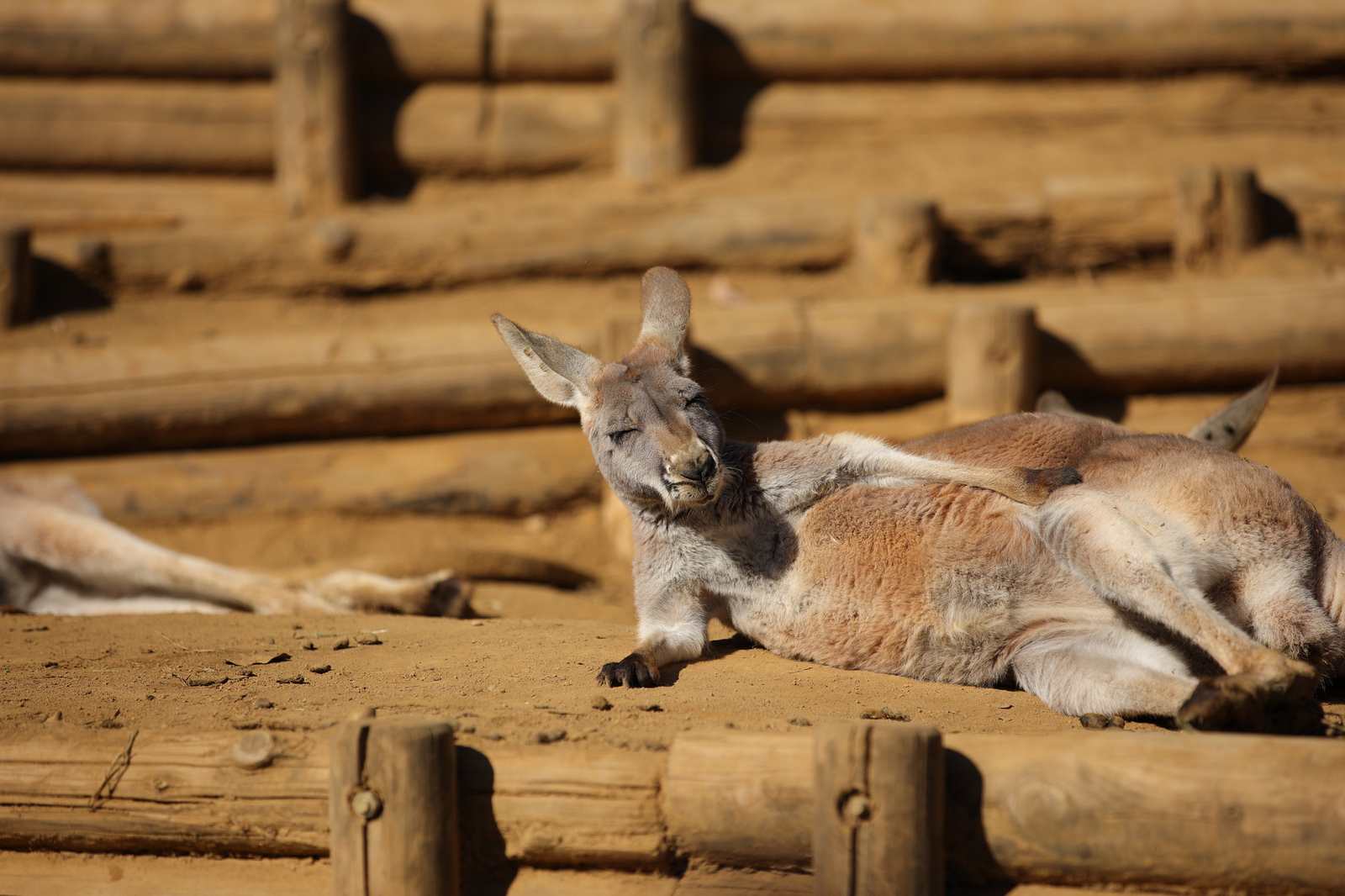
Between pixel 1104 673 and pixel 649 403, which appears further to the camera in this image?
pixel 649 403

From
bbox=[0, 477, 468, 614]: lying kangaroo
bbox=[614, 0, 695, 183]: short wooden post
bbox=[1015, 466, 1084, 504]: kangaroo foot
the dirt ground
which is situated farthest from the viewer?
bbox=[614, 0, 695, 183]: short wooden post

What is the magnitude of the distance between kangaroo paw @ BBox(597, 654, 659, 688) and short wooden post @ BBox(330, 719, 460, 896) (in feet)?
2.32

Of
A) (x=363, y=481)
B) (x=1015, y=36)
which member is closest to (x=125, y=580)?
(x=363, y=481)

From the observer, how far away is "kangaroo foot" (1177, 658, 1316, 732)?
90.0 inches

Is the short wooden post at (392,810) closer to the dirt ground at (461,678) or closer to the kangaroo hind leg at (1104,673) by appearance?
the dirt ground at (461,678)

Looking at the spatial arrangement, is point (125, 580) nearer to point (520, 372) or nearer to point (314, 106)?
point (520, 372)

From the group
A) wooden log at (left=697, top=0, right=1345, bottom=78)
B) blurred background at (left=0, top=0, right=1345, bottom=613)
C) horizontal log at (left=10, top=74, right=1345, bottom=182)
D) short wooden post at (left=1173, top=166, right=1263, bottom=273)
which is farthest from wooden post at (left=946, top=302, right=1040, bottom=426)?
wooden log at (left=697, top=0, right=1345, bottom=78)

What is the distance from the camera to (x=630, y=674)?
2.91 m

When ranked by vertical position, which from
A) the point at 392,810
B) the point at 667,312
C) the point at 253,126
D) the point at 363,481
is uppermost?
the point at 253,126

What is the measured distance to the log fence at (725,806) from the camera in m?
2.05

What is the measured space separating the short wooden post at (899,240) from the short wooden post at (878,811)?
13.1ft

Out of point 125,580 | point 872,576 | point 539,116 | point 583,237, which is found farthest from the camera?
point 539,116

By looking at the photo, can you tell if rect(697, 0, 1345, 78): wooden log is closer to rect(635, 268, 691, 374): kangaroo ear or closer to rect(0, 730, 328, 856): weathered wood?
rect(635, 268, 691, 374): kangaroo ear

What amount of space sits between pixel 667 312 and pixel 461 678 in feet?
4.98
